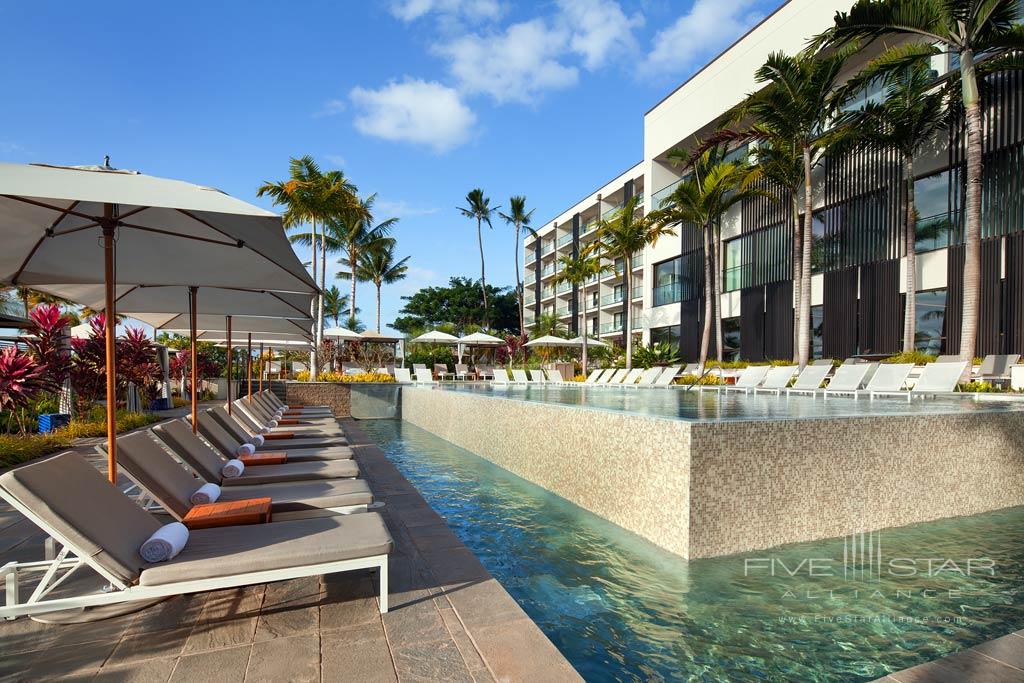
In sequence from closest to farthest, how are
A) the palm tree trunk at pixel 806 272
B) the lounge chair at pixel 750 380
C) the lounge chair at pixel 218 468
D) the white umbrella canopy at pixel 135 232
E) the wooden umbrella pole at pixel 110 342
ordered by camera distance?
the white umbrella canopy at pixel 135 232, the wooden umbrella pole at pixel 110 342, the lounge chair at pixel 218 468, the lounge chair at pixel 750 380, the palm tree trunk at pixel 806 272

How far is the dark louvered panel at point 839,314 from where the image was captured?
664 inches

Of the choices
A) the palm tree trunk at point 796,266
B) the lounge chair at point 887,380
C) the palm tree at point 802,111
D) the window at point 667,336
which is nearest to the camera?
the lounge chair at point 887,380

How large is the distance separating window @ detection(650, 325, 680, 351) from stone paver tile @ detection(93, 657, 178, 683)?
23.3 m

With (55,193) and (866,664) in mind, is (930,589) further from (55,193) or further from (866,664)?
(55,193)

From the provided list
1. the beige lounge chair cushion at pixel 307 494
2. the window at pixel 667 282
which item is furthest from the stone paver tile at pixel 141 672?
the window at pixel 667 282

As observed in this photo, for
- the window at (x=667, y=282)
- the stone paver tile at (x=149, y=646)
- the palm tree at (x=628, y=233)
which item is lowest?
the stone paver tile at (x=149, y=646)

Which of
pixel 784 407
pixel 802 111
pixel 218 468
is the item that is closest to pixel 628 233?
pixel 802 111

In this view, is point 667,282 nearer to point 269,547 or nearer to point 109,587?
point 269,547

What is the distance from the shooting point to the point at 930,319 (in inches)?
586

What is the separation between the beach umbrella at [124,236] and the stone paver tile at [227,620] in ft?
3.42

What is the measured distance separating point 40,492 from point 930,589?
486 centimetres

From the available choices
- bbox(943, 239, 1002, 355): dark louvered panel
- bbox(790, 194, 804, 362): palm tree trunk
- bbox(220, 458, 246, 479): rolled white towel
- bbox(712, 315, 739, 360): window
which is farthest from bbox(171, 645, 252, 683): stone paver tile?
bbox(712, 315, 739, 360): window

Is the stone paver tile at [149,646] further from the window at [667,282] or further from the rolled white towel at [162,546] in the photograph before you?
the window at [667,282]

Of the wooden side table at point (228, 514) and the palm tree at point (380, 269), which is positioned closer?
the wooden side table at point (228, 514)
